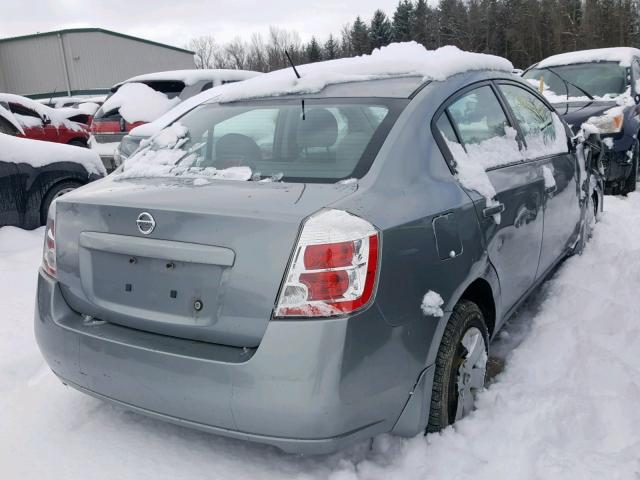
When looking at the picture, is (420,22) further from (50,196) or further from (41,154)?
(50,196)

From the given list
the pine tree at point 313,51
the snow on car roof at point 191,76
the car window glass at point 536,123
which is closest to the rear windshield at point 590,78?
the car window glass at point 536,123

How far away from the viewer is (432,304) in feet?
7.07

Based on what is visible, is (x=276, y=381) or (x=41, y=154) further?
(x=41, y=154)

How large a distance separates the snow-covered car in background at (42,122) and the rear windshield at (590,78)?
27.8 ft

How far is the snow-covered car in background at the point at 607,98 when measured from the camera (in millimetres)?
6895

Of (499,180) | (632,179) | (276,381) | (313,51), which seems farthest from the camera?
(313,51)

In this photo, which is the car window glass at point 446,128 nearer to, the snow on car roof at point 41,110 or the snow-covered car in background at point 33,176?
the snow-covered car in background at point 33,176

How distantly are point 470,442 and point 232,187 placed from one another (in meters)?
1.39

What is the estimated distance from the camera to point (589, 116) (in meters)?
6.96

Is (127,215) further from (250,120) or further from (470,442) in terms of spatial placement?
(470,442)

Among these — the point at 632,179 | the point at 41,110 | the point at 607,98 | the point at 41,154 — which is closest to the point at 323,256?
the point at 41,154

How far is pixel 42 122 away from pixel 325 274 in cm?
1085

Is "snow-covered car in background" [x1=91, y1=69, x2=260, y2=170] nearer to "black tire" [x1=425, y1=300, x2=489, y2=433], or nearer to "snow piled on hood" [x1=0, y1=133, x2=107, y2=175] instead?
"snow piled on hood" [x1=0, y1=133, x2=107, y2=175]

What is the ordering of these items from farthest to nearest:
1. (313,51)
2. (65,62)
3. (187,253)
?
(313,51) → (65,62) → (187,253)
